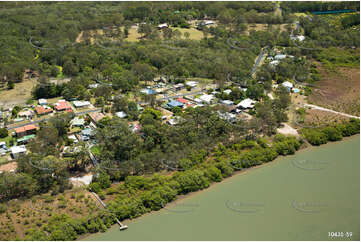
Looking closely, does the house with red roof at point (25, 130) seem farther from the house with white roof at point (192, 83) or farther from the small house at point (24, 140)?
the house with white roof at point (192, 83)

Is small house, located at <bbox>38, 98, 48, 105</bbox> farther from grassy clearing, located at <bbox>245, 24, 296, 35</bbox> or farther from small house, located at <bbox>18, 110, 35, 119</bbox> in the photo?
grassy clearing, located at <bbox>245, 24, 296, 35</bbox>

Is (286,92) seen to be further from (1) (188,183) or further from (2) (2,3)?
(2) (2,3)

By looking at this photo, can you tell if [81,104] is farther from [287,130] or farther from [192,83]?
[287,130]

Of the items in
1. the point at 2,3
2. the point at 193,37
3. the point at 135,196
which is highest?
the point at 2,3

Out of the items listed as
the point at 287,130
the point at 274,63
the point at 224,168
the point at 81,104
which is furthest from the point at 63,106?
the point at 274,63

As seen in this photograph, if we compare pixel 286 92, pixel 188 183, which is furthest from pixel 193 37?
pixel 188 183

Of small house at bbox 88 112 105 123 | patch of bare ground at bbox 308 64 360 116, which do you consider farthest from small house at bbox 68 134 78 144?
patch of bare ground at bbox 308 64 360 116

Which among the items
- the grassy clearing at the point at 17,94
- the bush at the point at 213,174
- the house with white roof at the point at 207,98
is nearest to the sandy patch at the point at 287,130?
the house with white roof at the point at 207,98
